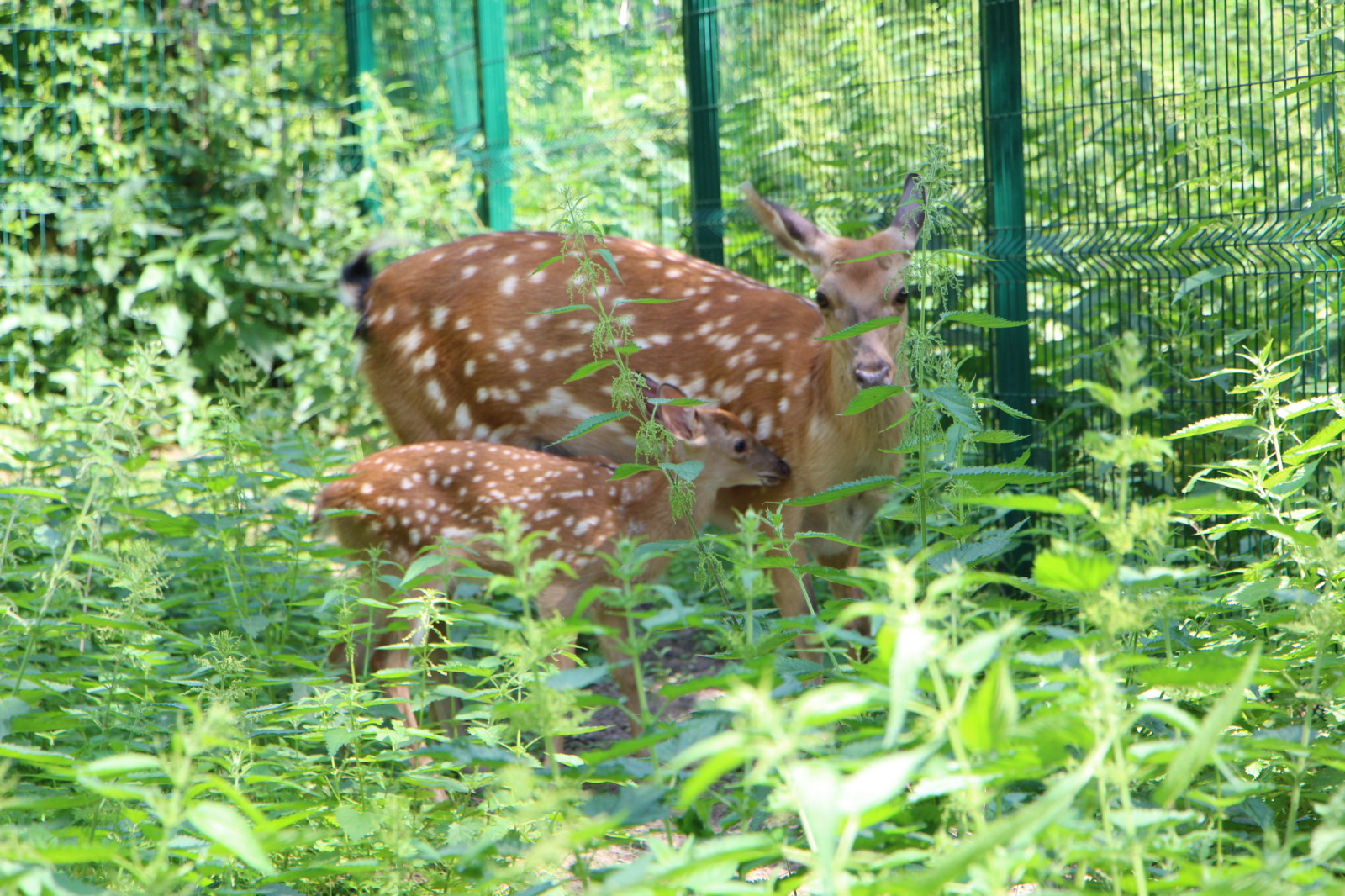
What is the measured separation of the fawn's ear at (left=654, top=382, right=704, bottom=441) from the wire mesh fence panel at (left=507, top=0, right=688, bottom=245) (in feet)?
6.74

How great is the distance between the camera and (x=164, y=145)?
8.33m

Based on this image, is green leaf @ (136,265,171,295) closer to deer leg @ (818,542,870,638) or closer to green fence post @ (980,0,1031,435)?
deer leg @ (818,542,870,638)

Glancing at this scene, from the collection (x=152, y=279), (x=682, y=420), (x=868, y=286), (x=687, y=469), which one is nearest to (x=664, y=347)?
(x=682, y=420)

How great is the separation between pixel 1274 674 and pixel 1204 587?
1.04 metres

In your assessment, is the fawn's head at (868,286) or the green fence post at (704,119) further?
the green fence post at (704,119)

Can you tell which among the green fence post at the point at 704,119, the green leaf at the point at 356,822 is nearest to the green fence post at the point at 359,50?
the green fence post at the point at 704,119

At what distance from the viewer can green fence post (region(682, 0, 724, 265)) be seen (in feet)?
19.5

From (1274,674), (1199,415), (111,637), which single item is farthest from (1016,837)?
(1199,415)

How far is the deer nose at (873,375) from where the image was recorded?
358 cm

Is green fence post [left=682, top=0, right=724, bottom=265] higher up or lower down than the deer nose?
higher up

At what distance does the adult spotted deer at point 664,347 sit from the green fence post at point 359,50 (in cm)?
380

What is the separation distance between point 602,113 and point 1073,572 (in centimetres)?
576

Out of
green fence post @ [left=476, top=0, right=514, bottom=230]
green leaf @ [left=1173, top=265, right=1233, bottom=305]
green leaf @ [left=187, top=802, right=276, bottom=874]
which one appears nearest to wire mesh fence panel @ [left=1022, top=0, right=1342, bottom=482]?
green leaf @ [left=1173, top=265, right=1233, bottom=305]

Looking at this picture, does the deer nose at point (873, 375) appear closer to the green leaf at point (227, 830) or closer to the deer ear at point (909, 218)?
the deer ear at point (909, 218)
